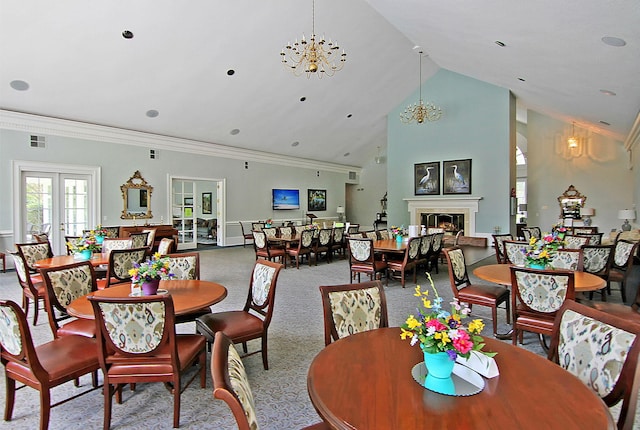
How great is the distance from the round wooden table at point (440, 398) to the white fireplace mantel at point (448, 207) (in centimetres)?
946

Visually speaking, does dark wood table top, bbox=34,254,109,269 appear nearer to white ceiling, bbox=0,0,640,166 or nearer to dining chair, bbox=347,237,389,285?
dining chair, bbox=347,237,389,285

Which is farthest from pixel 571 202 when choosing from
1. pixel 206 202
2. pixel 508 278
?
pixel 206 202

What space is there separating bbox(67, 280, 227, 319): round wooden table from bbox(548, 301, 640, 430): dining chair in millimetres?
2231

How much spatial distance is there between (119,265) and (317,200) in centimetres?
1077

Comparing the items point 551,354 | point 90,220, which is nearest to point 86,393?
point 551,354

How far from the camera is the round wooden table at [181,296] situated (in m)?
2.45

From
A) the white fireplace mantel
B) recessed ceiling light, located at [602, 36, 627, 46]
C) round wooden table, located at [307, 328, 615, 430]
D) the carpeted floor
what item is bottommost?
the carpeted floor

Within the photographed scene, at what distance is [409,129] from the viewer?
11680mm

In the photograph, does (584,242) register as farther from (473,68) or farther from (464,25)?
(473,68)

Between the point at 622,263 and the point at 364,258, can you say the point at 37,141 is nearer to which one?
the point at 364,258

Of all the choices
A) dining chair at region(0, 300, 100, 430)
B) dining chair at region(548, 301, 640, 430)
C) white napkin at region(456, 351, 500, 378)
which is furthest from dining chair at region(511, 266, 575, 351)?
dining chair at region(0, 300, 100, 430)

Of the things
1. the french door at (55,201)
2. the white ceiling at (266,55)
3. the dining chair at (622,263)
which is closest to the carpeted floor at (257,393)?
the dining chair at (622,263)

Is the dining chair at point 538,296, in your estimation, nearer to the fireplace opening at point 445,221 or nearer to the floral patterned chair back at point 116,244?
the floral patterned chair back at point 116,244

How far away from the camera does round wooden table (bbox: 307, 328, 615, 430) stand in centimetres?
114
